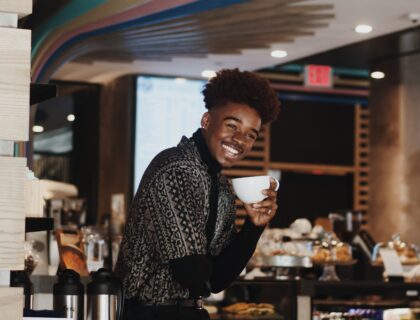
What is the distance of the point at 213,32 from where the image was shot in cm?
828

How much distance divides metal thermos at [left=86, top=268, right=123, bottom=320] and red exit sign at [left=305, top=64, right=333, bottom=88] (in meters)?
7.87

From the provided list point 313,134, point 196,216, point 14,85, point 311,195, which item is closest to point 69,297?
point 196,216

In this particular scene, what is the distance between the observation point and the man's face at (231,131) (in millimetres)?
2758

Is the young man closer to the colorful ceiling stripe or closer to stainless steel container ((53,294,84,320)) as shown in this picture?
stainless steel container ((53,294,84,320))

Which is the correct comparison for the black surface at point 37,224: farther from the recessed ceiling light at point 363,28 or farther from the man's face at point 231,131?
the recessed ceiling light at point 363,28

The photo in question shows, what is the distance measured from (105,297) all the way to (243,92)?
27.9 inches

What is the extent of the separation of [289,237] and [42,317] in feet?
12.5

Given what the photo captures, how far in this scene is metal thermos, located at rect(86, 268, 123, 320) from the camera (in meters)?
2.59

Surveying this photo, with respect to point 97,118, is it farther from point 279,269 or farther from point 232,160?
point 232,160

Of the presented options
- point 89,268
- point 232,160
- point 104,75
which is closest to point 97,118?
point 104,75

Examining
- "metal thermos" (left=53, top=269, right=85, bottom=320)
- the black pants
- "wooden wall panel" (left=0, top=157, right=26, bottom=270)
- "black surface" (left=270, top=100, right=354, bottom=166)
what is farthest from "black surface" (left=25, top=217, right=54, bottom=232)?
"black surface" (left=270, top=100, right=354, bottom=166)

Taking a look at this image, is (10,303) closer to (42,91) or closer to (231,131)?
(42,91)

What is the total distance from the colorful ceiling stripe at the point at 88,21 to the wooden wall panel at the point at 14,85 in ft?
16.6

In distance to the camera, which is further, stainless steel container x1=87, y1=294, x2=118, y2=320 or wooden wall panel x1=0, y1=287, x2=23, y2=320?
stainless steel container x1=87, y1=294, x2=118, y2=320
